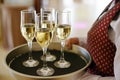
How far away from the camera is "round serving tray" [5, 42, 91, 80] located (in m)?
0.88

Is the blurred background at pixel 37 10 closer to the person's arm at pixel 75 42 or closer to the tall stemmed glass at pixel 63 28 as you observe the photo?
the person's arm at pixel 75 42

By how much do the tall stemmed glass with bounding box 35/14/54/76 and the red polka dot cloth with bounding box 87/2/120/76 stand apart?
8.3 inches

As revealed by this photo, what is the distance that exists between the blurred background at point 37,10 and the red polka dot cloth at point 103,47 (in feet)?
4.84

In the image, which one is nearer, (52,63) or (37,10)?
(52,63)

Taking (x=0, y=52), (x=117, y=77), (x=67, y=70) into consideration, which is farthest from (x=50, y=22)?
(x=0, y=52)

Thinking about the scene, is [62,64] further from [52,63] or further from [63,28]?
[63,28]

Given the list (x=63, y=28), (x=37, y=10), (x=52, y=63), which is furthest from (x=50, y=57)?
(x=37, y=10)

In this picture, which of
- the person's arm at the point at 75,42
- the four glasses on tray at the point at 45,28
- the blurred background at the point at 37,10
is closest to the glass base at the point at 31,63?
the four glasses on tray at the point at 45,28

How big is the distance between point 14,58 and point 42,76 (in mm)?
258

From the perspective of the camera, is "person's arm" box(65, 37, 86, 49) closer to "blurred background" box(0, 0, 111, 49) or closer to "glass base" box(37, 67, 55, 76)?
"glass base" box(37, 67, 55, 76)

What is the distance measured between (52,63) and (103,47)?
239mm

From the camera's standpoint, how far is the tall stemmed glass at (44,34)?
2.94 feet

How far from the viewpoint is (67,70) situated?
36.9 inches

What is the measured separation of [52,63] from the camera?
1.02 m
